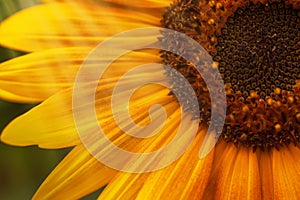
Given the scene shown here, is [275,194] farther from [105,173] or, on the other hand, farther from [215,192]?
[105,173]

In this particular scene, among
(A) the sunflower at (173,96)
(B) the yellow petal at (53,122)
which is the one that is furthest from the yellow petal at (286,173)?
(B) the yellow petal at (53,122)

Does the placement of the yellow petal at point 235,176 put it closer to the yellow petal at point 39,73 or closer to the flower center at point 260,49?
the flower center at point 260,49

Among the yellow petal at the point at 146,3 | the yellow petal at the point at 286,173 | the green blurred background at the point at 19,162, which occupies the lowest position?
the green blurred background at the point at 19,162

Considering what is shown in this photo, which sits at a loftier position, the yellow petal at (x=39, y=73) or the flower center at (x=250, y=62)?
the flower center at (x=250, y=62)

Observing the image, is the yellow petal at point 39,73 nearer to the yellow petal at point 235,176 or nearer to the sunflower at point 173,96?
the sunflower at point 173,96

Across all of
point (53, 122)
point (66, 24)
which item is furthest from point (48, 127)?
point (66, 24)
